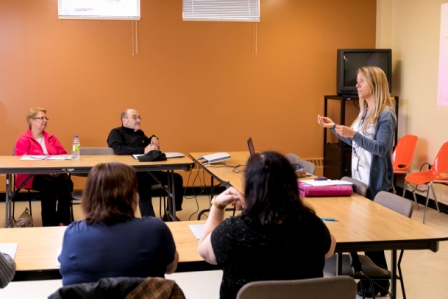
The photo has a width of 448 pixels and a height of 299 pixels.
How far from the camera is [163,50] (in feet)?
23.6

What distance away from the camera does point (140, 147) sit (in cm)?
584

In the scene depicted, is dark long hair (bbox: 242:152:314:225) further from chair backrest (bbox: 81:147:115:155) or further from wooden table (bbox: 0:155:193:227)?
chair backrest (bbox: 81:147:115:155)

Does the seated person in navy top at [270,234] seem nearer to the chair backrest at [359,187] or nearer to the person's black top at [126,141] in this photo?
the chair backrest at [359,187]

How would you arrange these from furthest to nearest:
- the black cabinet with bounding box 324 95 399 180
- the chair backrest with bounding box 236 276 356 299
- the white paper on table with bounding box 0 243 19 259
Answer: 1. the black cabinet with bounding box 324 95 399 180
2. the white paper on table with bounding box 0 243 19 259
3. the chair backrest with bounding box 236 276 356 299

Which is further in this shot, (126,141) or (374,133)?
(126,141)

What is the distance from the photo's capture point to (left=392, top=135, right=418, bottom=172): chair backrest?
21.9ft

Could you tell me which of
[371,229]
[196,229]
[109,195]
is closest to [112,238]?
[109,195]

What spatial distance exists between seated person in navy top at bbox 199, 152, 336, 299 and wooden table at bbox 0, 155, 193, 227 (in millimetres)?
2983

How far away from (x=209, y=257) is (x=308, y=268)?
14.2 inches

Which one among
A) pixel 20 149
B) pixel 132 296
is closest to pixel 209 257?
pixel 132 296

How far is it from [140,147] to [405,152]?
3.02 m

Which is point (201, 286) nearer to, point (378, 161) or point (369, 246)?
point (378, 161)

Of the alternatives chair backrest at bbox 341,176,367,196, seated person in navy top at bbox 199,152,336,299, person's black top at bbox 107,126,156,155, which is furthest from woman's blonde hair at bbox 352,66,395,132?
person's black top at bbox 107,126,156,155

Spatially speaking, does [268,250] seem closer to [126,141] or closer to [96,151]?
[96,151]
